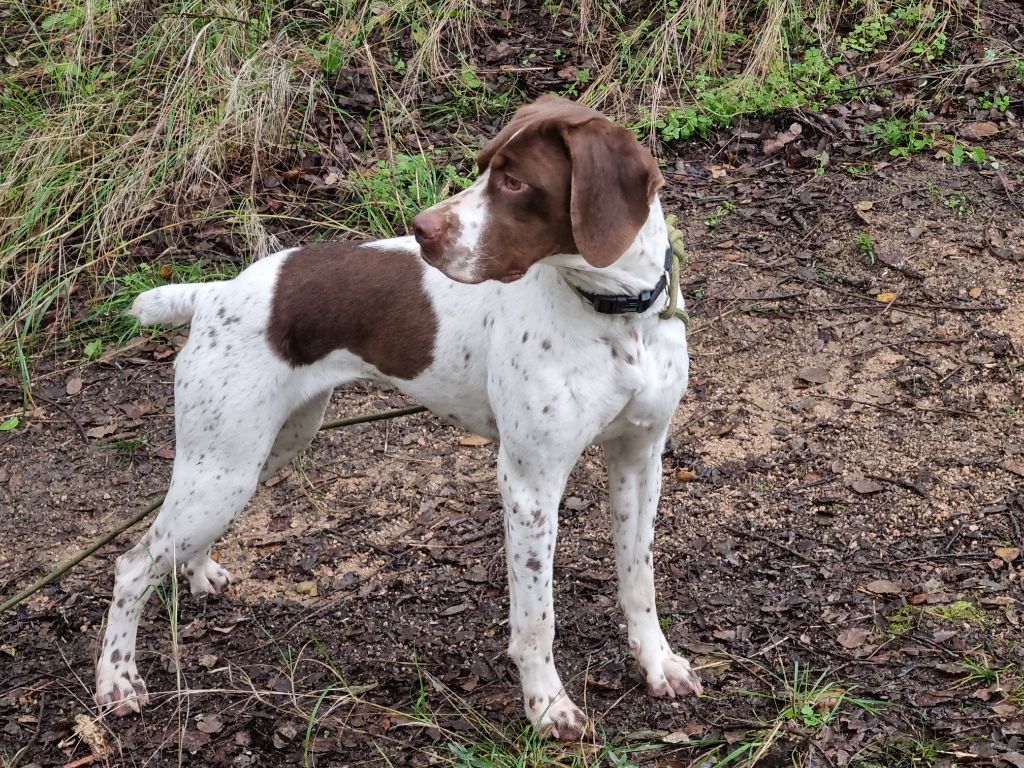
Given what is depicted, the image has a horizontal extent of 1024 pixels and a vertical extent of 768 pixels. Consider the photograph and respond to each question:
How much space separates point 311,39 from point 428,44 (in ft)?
2.44

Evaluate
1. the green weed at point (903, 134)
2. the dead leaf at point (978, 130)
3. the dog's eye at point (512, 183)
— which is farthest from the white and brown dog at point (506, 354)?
the dead leaf at point (978, 130)

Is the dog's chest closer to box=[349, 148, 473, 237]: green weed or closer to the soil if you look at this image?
the soil

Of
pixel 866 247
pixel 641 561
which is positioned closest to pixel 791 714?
pixel 641 561

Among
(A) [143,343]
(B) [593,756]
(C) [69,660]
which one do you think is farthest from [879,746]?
(A) [143,343]

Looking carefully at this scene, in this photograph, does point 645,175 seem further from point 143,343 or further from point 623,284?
point 143,343

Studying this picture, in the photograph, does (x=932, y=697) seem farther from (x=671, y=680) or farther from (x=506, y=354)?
(x=506, y=354)

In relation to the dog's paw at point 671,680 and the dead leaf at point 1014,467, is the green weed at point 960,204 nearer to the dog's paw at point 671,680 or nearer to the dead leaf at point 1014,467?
the dead leaf at point 1014,467

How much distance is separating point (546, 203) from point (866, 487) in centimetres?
229

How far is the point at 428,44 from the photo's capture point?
7355mm

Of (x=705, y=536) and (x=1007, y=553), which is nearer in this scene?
(x=1007, y=553)

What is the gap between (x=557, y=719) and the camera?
368 centimetres

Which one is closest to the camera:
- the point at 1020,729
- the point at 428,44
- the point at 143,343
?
the point at 1020,729

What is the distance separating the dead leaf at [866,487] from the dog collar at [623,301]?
1.83m

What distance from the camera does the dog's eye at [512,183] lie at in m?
3.06
